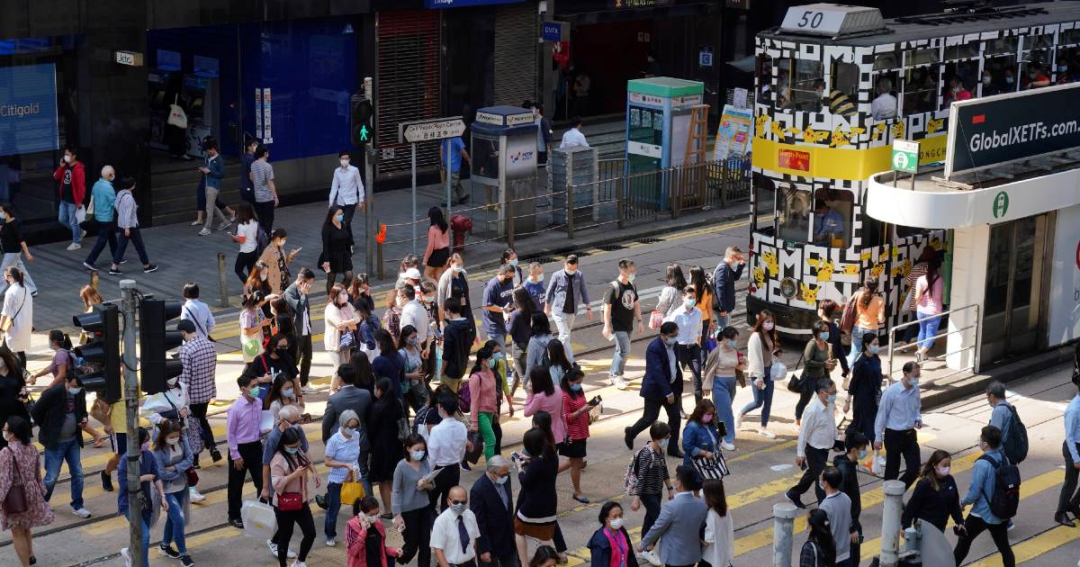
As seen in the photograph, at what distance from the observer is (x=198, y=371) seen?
16328 millimetres

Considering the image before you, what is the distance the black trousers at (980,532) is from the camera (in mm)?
14648

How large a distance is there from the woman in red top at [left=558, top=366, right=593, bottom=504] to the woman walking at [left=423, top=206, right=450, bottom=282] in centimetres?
625

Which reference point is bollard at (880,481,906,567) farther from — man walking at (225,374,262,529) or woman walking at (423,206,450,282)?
woman walking at (423,206,450,282)

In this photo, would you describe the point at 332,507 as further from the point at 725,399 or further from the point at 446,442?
the point at 725,399

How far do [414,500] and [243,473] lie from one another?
2.12 metres

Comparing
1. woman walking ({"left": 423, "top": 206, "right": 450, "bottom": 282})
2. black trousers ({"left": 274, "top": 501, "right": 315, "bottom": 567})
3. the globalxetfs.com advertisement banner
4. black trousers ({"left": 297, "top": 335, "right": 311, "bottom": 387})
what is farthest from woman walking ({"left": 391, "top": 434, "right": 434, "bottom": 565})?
the globalxetfs.com advertisement banner

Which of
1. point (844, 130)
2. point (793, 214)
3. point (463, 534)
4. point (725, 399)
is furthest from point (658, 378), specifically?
point (844, 130)

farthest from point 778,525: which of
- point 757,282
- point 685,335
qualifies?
point 757,282

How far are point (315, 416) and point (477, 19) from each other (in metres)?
15.1

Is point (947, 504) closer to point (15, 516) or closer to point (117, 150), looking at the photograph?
point (15, 516)

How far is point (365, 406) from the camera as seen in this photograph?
1517 centimetres

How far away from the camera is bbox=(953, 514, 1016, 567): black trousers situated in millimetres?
14648

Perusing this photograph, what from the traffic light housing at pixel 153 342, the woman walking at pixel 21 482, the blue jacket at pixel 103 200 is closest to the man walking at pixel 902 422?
the traffic light housing at pixel 153 342

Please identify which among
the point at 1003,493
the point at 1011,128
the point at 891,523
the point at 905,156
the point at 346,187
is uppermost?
the point at 1011,128
